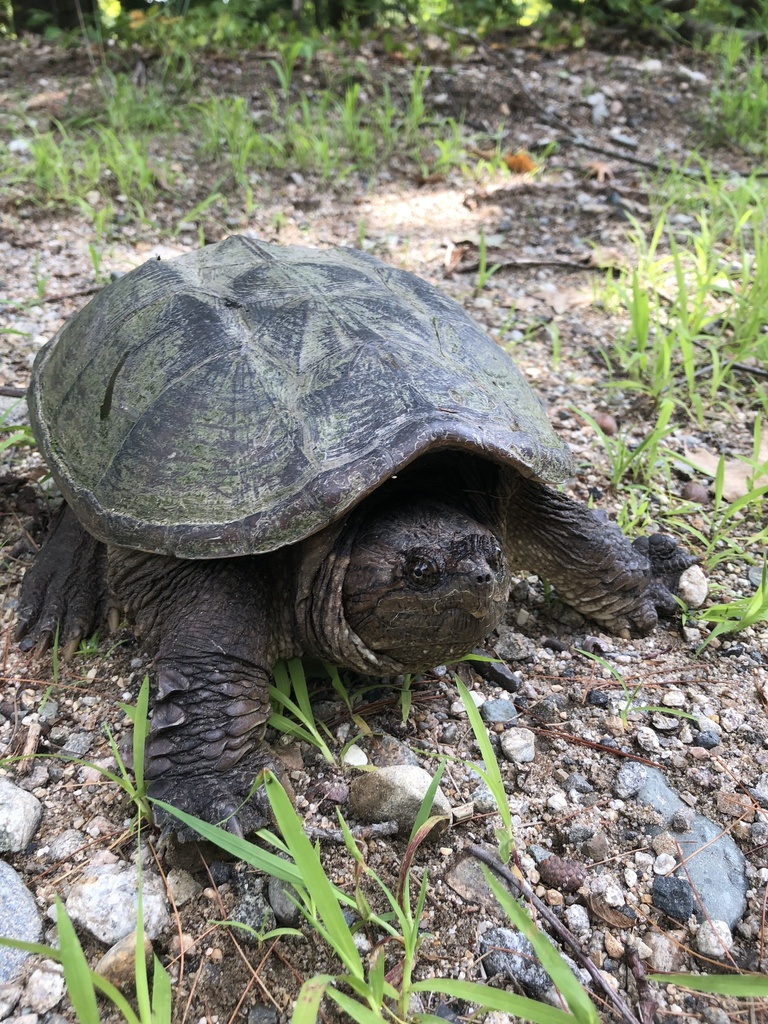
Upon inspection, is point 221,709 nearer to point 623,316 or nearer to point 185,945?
point 185,945

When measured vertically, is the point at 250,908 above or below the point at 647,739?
above

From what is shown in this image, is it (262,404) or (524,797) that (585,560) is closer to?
(524,797)

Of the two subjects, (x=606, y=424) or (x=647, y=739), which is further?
(x=606, y=424)

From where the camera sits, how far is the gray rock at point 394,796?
1625 millimetres

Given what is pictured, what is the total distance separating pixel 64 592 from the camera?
2225 mm

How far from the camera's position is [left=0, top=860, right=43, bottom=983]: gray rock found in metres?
1.37

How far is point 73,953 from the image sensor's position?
1152mm

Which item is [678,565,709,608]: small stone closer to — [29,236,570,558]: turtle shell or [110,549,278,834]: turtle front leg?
[29,236,570,558]: turtle shell

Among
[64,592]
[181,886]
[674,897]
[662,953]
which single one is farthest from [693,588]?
[64,592]

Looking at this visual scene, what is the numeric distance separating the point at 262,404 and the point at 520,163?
4236 millimetres

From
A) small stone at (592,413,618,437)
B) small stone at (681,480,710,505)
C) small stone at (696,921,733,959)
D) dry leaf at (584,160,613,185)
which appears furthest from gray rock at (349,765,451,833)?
dry leaf at (584,160,613,185)

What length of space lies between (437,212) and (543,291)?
1.22m

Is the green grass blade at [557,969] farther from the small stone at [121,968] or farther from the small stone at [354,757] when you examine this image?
the small stone at [121,968]

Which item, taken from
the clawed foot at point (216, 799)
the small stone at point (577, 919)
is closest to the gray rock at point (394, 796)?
the clawed foot at point (216, 799)
